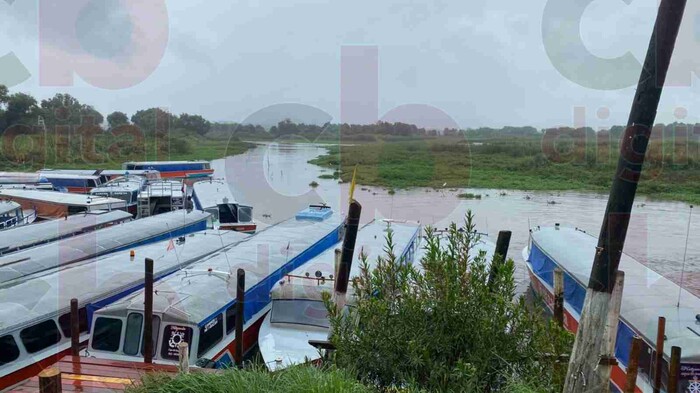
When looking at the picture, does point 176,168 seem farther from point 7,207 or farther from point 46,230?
point 46,230

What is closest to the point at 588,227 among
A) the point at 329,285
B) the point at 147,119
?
the point at 329,285

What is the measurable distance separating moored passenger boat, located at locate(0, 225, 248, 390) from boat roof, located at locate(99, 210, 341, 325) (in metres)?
0.95

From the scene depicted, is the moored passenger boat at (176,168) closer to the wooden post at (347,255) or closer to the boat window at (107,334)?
the boat window at (107,334)

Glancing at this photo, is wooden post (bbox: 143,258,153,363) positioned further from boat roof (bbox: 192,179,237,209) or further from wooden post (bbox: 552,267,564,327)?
boat roof (bbox: 192,179,237,209)

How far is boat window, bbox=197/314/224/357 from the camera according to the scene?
7.48 meters

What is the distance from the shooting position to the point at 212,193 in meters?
22.2

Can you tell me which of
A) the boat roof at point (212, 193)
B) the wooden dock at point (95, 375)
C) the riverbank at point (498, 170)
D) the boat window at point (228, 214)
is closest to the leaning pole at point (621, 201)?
the wooden dock at point (95, 375)

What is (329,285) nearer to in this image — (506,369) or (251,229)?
(506,369)

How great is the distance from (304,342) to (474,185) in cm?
2741

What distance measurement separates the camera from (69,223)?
46.5 feet

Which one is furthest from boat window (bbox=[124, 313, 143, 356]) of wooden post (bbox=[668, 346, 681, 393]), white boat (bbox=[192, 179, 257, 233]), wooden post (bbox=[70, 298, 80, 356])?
white boat (bbox=[192, 179, 257, 233])

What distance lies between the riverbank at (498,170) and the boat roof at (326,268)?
15.8m

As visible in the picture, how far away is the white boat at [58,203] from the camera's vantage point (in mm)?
17703

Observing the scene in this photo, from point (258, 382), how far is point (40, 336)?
5437mm
